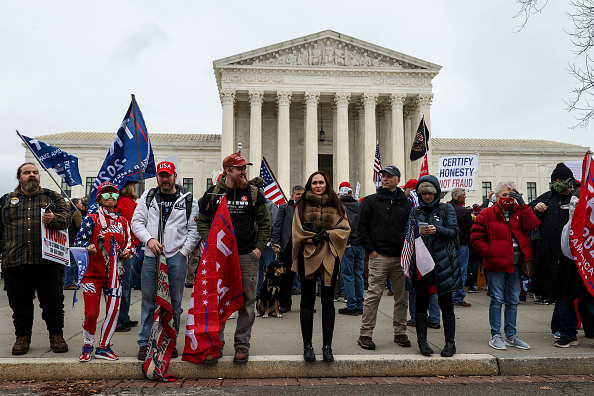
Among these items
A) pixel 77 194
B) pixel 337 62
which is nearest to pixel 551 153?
pixel 337 62

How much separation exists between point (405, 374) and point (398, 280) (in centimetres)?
126

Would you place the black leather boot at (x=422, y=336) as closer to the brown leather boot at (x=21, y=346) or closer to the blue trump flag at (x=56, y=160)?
the brown leather boot at (x=21, y=346)

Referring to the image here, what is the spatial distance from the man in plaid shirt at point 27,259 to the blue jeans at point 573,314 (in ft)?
20.4

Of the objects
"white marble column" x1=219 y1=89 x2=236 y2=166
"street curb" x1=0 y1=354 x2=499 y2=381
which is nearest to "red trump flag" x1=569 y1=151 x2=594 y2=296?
"street curb" x1=0 y1=354 x2=499 y2=381

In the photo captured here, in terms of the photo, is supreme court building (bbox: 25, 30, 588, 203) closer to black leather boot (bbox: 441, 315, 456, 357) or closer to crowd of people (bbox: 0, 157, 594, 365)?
crowd of people (bbox: 0, 157, 594, 365)

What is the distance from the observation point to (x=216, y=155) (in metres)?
44.5

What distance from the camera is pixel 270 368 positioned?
5.00m

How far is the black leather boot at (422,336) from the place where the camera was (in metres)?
5.31

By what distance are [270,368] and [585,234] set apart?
424 cm

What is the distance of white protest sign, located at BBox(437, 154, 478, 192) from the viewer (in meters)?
13.5

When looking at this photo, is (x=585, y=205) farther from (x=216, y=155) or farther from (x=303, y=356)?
(x=216, y=155)

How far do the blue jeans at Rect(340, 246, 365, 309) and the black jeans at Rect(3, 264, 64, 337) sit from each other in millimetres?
4724

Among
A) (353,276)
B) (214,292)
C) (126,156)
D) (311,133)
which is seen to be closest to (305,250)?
(214,292)

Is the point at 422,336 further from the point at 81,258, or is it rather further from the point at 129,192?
the point at 129,192
